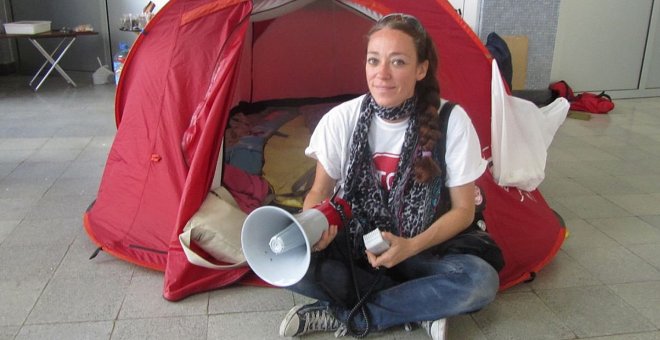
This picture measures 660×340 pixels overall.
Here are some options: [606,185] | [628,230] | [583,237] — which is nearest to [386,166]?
[583,237]

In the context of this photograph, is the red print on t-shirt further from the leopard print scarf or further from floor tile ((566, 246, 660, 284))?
floor tile ((566, 246, 660, 284))

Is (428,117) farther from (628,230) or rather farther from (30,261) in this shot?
(30,261)

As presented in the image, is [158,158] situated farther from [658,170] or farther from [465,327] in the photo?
[658,170]

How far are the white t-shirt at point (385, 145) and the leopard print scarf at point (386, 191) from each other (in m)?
0.03

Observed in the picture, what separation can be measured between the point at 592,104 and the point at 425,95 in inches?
133

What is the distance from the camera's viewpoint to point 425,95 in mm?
1436

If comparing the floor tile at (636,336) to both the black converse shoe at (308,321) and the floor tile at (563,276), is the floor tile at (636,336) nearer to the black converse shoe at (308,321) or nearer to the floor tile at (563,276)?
the floor tile at (563,276)

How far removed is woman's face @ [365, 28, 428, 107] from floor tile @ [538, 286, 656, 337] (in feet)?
2.66

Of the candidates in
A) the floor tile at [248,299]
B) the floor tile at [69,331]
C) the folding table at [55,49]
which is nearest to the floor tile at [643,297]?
the floor tile at [248,299]

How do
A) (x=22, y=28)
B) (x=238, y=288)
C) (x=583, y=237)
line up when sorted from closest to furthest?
(x=238, y=288), (x=583, y=237), (x=22, y=28)

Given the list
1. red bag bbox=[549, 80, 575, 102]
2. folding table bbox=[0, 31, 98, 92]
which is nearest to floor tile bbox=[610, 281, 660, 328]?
red bag bbox=[549, 80, 575, 102]

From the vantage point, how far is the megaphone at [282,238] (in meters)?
1.30

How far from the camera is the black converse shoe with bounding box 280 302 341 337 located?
1537 mm

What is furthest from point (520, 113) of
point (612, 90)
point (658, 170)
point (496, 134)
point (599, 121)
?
point (612, 90)
